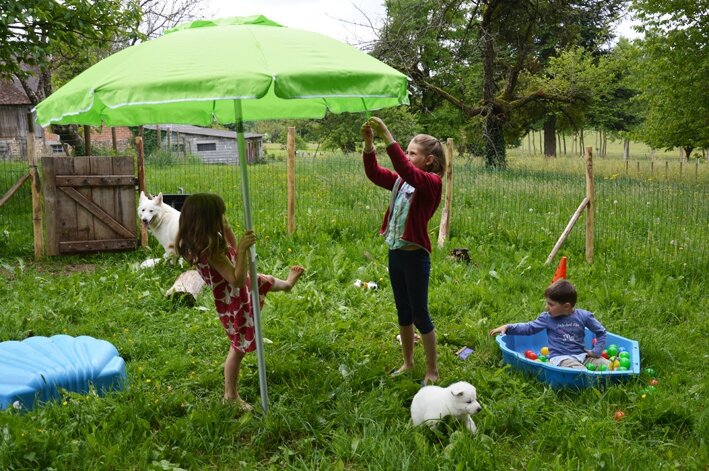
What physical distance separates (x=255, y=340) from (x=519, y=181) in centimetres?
753

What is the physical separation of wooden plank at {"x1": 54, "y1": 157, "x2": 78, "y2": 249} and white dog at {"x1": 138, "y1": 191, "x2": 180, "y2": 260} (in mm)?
1298

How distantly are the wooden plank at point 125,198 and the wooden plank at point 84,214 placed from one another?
379mm

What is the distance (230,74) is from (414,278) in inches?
82.0

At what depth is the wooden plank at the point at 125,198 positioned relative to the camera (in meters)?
9.30

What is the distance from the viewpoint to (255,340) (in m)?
4.05

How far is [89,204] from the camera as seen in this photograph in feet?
29.8

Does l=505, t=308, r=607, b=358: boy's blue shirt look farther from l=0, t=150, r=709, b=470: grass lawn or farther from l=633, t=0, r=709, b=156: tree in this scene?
l=633, t=0, r=709, b=156: tree

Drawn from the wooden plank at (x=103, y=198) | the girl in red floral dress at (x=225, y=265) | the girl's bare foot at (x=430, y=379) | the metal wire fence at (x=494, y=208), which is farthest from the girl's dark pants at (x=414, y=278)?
the wooden plank at (x=103, y=198)

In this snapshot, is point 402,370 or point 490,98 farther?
point 490,98

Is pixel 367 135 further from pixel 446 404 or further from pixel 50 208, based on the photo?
pixel 50 208

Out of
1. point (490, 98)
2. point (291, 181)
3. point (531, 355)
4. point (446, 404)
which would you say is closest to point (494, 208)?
point (291, 181)

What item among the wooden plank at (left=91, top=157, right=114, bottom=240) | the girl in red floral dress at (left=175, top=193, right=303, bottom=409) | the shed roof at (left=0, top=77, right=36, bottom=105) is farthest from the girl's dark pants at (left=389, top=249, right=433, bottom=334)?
the shed roof at (left=0, top=77, right=36, bottom=105)

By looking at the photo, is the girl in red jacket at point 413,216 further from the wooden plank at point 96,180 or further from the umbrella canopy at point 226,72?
the wooden plank at point 96,180

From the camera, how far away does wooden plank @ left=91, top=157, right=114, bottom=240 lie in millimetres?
9141
